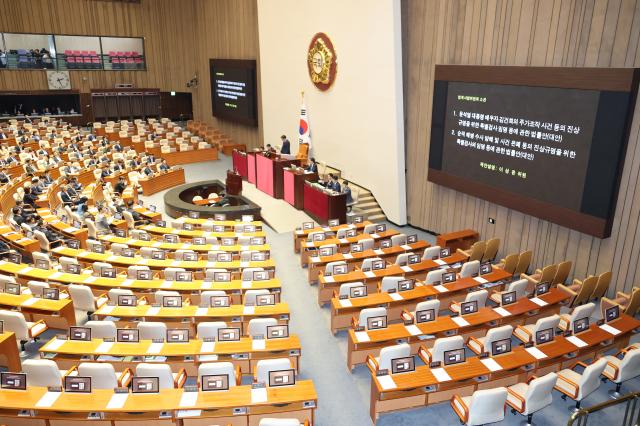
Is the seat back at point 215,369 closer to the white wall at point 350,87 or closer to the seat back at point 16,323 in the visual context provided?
the seat back at point 16,323

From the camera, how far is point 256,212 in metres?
15.3

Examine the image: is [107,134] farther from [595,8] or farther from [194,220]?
[595,8]

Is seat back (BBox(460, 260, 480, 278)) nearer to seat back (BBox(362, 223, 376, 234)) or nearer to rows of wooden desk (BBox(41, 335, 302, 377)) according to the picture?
seat back (BBox(362, 223, 376, 234))

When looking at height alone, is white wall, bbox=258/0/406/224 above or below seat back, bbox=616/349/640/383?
above

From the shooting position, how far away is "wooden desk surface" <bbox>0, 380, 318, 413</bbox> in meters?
5.41

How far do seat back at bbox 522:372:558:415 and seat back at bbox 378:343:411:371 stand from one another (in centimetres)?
155

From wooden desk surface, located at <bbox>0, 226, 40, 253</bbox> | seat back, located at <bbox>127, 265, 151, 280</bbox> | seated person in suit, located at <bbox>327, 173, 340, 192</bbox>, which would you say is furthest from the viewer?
seated person in suit, located at <bbox>327, 173, 340, 192</bbox>

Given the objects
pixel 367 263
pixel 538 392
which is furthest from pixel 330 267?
pixel 538 392

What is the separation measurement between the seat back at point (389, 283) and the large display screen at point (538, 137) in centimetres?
392

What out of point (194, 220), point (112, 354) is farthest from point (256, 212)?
point (112, 354)

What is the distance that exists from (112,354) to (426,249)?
669 centimetres

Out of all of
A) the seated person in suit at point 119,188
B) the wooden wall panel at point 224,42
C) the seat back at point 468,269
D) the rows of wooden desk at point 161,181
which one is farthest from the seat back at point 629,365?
the wooden wall panel at point 224,42

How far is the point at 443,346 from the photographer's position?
21.7 ft

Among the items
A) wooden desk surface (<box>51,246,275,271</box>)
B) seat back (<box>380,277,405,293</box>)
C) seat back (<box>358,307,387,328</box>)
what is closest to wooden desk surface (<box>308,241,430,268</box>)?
wooden desk surface (<box>51,246,275,271</box>)
